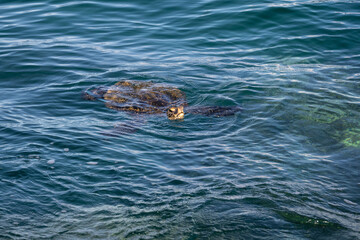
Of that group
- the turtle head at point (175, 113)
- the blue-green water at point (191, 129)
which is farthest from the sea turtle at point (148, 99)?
the blue-green water at point (191, 129)

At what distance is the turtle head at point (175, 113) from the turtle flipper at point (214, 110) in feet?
1.48

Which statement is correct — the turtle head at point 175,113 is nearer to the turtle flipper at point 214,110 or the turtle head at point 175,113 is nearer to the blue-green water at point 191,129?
the blue-green water at point 191,129

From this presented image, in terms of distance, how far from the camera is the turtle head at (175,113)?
7622mm

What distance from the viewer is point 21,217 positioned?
4965mm

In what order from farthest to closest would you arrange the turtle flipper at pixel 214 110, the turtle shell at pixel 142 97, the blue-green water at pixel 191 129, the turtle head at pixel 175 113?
the turtle shell at pixel 142 97 < the turtle flipper at pixel 214 110 < the turtle head at pixel 175 113 < the blue-green water at pixel 191 129

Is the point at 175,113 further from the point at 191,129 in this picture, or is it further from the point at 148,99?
the point at 148,99

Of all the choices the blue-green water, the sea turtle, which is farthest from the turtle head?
the blue-green water

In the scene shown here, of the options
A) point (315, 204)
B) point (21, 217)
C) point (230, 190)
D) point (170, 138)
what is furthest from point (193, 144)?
point (21, 217)

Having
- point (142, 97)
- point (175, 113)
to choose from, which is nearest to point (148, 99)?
point (142, 97)

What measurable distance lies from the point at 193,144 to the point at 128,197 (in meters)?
1.90

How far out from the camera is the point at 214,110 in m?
8.16

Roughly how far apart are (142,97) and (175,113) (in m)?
1.27

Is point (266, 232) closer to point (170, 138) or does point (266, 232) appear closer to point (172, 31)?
point (170, 138)

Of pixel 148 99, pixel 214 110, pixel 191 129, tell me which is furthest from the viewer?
pixel 148 99
